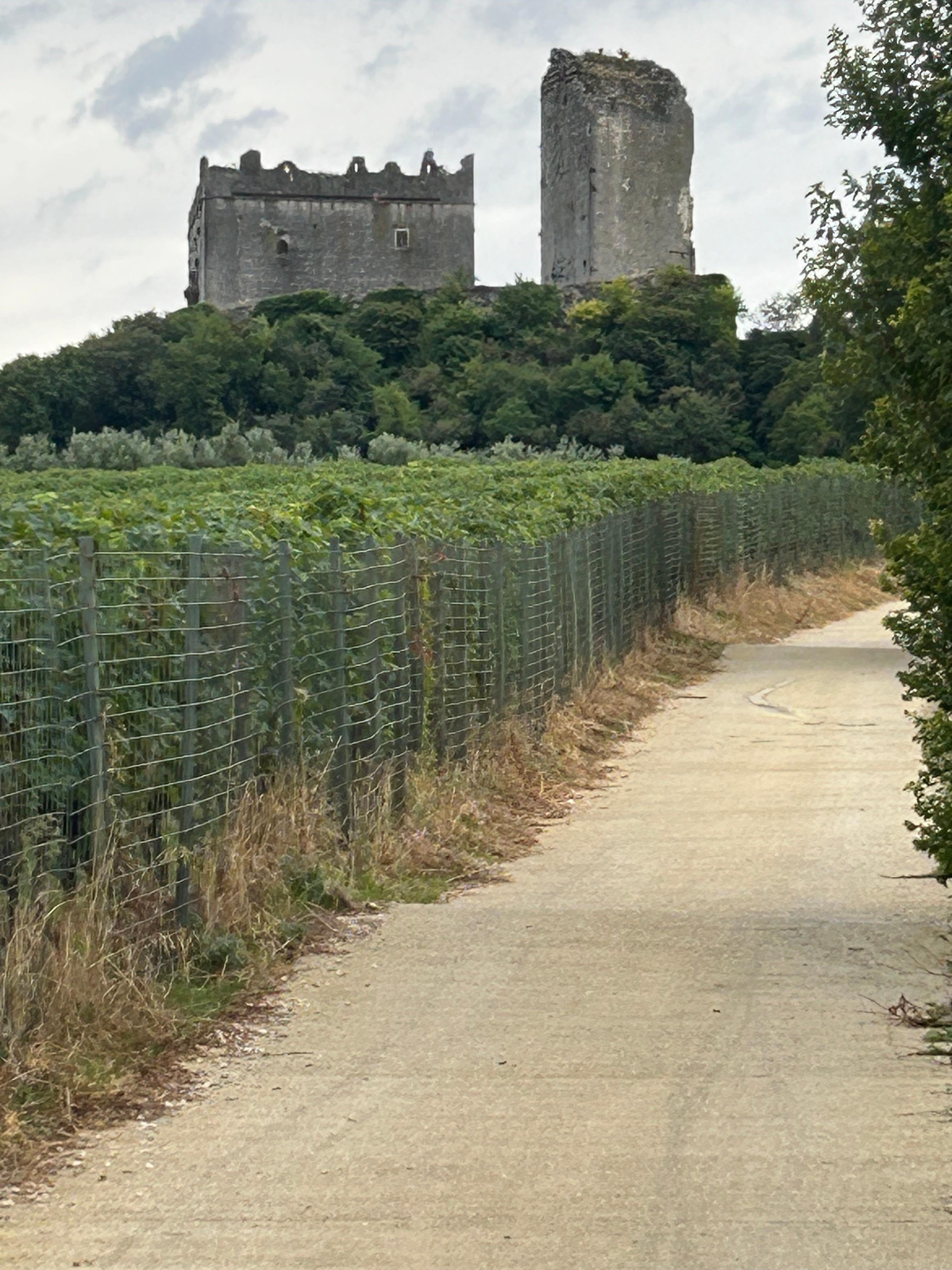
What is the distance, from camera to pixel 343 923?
9742 mm

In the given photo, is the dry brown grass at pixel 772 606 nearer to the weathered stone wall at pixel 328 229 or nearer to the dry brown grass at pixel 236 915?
the dry brown grass at pixel 236 915

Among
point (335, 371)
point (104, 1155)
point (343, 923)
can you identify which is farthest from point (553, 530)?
point (335, 371)

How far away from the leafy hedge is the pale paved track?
2.52 meters

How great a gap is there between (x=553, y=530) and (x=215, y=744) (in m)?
10.5

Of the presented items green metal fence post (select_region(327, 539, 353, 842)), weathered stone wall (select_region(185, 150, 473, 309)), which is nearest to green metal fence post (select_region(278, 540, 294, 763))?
green metal fence post (select_region(327, 539, 353, 842))

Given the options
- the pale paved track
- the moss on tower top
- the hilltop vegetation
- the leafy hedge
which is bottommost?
the pale paved track

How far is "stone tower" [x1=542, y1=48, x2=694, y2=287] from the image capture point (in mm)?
82312

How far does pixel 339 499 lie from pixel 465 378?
201 feet

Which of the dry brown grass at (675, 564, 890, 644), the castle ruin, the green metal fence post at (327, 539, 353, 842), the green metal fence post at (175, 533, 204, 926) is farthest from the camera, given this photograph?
the castle ruin

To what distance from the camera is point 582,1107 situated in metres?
6.64

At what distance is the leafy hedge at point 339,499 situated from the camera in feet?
Answer: 33.8

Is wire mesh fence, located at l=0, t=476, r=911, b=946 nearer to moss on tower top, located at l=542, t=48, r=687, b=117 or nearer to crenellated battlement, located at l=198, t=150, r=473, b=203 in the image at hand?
moss on tower top, located at l=542, t=48, r=687, b=117

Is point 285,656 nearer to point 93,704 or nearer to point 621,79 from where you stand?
point 93,704

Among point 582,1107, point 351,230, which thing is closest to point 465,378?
point 351,230
